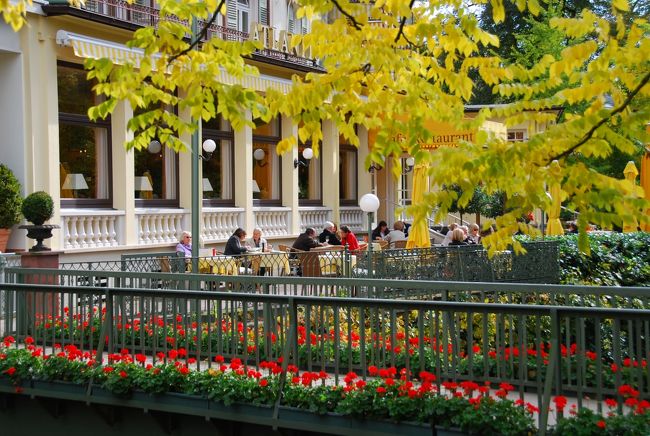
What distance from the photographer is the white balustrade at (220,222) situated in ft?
87.4

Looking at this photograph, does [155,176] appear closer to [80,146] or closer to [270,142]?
[80,146]

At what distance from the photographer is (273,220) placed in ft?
97.7

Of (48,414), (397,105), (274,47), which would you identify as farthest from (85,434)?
(274,47)

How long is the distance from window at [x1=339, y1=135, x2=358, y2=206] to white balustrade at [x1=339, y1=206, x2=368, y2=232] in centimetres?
51

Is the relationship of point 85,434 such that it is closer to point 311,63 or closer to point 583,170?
point 583,170

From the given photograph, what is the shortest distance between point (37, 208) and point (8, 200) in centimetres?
266

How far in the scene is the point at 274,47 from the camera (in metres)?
28.4

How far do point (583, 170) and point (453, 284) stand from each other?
3.68m

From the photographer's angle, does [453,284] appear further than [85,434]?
Yes

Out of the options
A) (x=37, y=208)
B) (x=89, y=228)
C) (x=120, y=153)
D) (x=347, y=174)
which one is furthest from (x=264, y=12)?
(x=37, y=208)

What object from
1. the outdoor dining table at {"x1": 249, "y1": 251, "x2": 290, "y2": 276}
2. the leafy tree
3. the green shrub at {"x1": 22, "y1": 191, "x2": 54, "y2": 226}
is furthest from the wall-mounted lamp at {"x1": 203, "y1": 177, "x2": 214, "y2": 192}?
the leafy tree

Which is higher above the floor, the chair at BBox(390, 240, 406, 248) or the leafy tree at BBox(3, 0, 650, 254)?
the leafy tree at BBox(3, 0, 650, 254)

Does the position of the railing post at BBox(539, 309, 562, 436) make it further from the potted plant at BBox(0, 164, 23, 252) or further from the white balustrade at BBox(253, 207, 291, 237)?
the white balustrade at BBox(253, 207, 291, 237)

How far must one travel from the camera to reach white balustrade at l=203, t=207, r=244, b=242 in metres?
26.6
